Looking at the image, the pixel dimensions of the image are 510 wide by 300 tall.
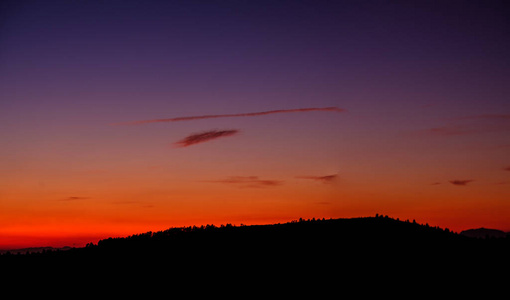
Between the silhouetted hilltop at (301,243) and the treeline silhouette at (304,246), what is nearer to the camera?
the treeline silhouette at (304,246)

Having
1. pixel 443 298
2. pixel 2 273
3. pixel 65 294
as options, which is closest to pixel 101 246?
pixel 2 273

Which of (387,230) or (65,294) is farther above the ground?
(387,230)

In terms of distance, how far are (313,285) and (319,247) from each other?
6.53m

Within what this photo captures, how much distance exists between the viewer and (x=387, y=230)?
41.9m

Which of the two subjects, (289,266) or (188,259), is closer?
(289,266)

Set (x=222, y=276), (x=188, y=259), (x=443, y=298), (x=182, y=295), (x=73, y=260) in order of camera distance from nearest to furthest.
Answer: (x=443, y=298)
(x=182, y=295)
(x=222, y=276)
(x=188, y=259)
(x=73, y=260)

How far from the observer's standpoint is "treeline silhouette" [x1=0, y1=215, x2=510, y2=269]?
36.6 meters

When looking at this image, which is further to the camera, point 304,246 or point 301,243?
point 301,243

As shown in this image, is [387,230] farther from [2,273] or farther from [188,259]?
[2,273]

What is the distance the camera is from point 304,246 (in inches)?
1535

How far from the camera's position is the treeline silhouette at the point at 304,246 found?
36625 millimetres

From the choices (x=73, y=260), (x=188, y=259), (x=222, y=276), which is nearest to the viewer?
(x=222, y=276)

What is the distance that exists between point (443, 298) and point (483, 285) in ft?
12.2

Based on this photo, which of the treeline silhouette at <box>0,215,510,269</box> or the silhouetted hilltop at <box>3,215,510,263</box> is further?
the silhouetted hilltop at <box>3,215,510,263</box>
